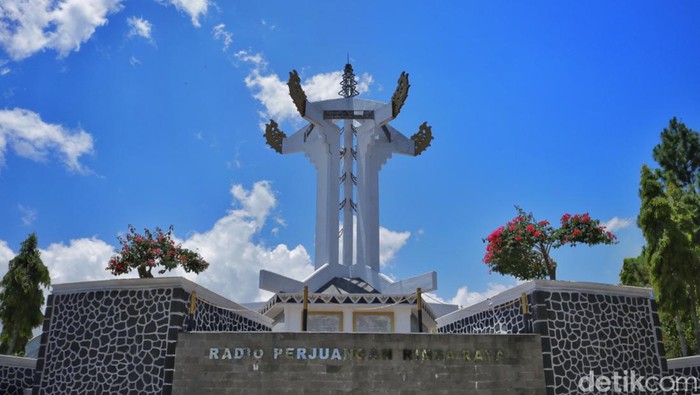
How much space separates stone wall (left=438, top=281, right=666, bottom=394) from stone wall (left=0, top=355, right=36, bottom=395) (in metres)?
14.5

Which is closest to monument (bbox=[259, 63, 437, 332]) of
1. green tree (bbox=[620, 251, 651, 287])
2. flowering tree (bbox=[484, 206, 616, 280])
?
flowering tree (bbox=[484, 206, 616, 280])

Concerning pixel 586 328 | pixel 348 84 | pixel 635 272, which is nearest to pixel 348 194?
pixel 348 84

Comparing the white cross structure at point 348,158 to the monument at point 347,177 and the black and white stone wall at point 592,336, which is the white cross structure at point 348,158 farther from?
the black and white stone wall at point 592,336

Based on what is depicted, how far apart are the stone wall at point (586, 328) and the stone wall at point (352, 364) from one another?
76 centimetres

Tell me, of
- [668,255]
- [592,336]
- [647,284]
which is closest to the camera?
[592,336]

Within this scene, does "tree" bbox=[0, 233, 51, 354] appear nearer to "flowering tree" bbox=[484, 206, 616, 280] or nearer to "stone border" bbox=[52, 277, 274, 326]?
"stone border" bbox=[52, 277, 274, 326]

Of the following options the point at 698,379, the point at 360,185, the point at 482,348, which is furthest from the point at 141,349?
the point at 360,185

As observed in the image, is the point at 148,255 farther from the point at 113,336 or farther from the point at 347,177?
the point at 347,177

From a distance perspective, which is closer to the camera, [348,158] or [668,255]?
[668,255]

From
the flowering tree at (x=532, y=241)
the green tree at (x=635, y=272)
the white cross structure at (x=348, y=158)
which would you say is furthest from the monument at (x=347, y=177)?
the green tree at (x=635, y=272)

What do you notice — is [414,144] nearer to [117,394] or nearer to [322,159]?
[322,159]

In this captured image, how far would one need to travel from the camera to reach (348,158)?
114 feet

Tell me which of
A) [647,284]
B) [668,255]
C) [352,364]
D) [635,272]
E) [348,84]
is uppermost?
[348,84]

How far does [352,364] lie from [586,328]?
19.6 ft
